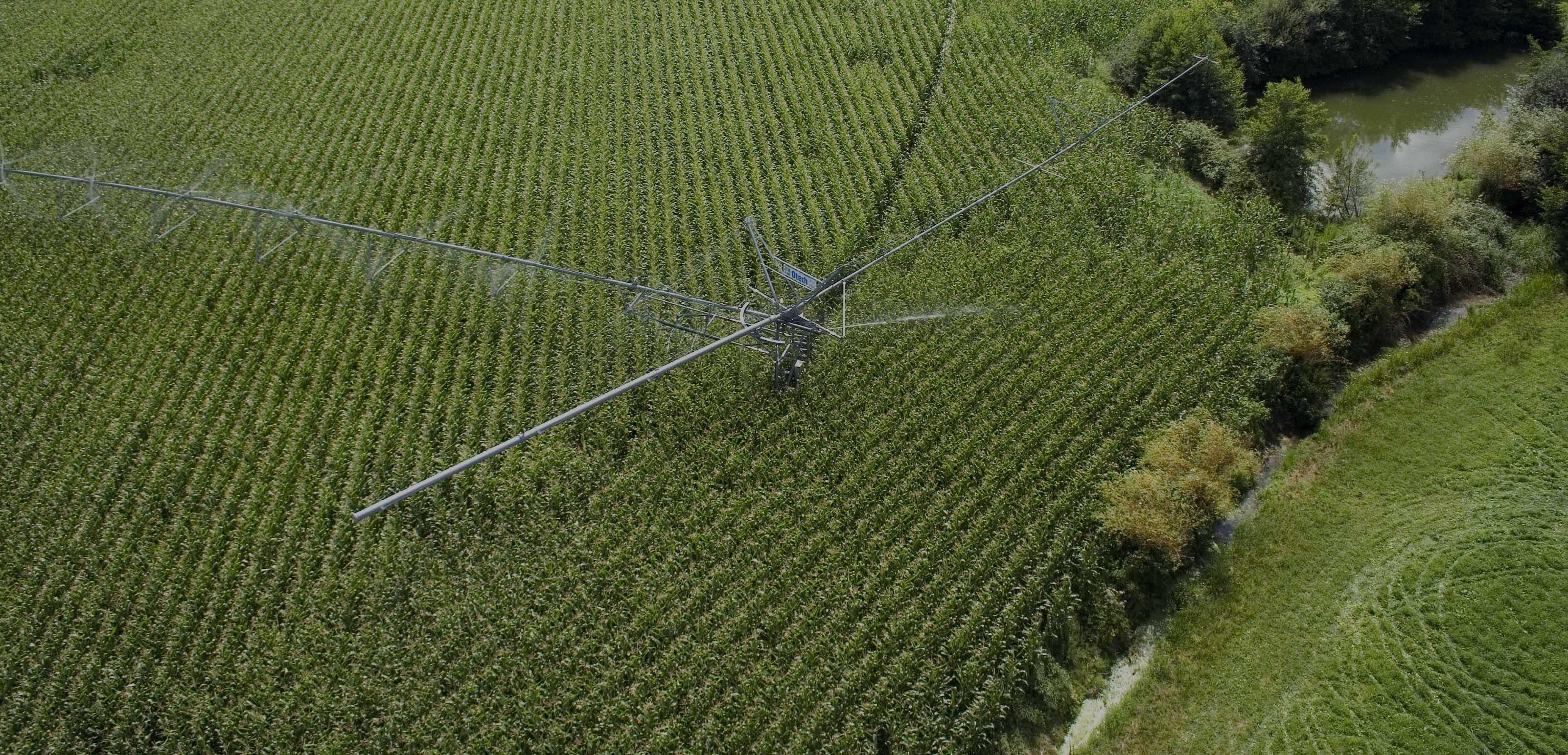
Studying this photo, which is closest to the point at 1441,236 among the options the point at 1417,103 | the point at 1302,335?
the point at 1302,335

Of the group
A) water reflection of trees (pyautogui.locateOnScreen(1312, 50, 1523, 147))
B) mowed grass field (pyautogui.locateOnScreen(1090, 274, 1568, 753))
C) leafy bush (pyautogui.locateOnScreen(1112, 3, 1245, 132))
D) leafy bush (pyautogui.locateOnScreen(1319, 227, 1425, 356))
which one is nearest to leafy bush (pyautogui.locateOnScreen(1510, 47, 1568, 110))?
water reflection of trees (pyautogui.locateOnScreen(1312, 50, 1523, 147))

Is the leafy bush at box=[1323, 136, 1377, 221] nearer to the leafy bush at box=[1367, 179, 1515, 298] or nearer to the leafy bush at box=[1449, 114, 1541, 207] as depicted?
the leafy bush at box=[1367, 179, 1515, 298]

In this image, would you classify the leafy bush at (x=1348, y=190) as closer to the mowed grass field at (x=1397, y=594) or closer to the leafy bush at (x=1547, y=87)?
the leafy bush at (x=1547, y=87)

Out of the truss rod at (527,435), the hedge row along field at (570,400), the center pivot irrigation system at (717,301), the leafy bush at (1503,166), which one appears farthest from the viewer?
the leafy bush at (1503,166)

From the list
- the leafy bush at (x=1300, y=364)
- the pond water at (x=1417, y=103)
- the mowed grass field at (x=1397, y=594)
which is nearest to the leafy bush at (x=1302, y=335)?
the leafy bush at (x=1300, y=364)

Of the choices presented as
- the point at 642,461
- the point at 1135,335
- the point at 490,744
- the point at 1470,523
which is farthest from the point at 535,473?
the point at 1470,523
